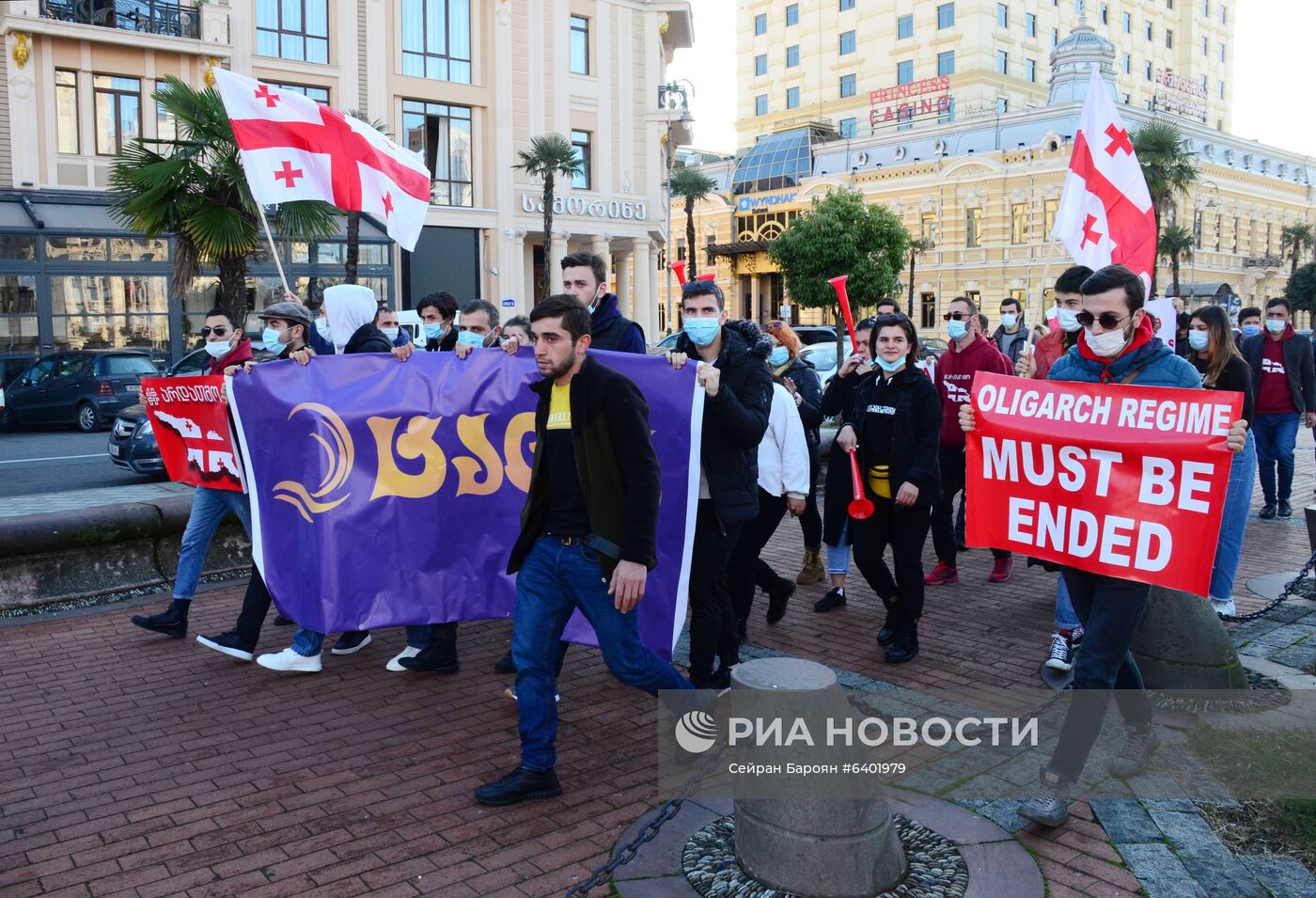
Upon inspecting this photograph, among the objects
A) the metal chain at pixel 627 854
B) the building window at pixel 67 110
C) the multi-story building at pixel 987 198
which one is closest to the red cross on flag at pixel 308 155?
the metal chain at pixel 627 854

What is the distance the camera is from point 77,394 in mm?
20359

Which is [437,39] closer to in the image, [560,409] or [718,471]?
[718,471]

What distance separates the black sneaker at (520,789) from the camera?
429 centimetres

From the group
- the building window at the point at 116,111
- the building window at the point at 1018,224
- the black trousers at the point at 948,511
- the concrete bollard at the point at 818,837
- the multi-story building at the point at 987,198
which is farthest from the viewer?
the multi-story building at the point at 987,198

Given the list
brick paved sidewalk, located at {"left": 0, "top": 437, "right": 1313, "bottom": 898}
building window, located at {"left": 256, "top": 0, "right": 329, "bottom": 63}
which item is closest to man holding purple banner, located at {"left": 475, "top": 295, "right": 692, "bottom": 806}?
brick paved sidewalk, located at {"left": 0, "top": 437, "right": 1313, "bottom": 898}

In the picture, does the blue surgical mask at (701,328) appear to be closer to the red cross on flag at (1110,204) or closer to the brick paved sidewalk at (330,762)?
the brick paved sidewalk at (330,762)

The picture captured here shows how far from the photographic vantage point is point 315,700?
5609 millimetres

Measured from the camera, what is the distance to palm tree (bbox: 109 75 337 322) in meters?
15.5

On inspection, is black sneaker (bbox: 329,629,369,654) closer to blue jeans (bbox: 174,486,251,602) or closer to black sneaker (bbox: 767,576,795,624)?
blue jeans (bbox: 174,486,251,602)

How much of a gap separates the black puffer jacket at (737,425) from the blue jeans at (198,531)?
3.02 metres

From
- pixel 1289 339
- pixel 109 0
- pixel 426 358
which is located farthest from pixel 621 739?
pixel 109 0

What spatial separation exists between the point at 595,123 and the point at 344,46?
8.88 meters

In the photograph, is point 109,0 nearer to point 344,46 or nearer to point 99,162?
point 99,162

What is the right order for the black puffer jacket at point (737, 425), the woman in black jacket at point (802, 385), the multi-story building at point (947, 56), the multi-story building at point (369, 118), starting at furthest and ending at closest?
the multi-story building at point (947, 56) → the multi-story building at point (369, 118) → the woman in black jacket at point (802, 385) → the black puffer jacket at point (737, 425)
